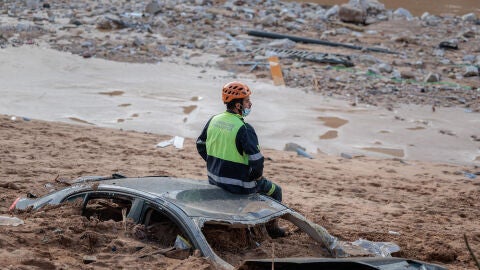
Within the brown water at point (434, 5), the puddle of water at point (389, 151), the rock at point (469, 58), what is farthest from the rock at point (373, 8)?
the puddle of water at point (389, 151)

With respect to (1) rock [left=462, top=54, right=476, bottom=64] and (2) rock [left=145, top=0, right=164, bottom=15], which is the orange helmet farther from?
(2) rock [left=145, top=0, right=164, bottom=15]

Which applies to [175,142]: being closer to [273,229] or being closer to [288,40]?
[273,229]

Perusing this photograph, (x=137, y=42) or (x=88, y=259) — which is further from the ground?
(x=88, y=259)

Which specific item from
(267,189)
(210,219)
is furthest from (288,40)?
(210,219)

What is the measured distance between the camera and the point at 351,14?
25594 millimetres

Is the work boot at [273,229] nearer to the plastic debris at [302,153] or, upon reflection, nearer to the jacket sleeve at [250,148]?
the jacket sleeve at [250,148]

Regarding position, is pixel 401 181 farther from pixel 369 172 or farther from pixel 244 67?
pixel 244 67

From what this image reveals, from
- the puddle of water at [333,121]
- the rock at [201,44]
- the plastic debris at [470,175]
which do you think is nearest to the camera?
the plastic debris at [470,175]

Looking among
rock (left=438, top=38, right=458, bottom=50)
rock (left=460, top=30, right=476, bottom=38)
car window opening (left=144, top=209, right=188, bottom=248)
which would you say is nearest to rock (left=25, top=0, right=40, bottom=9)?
rock (left=438, top=38, right=458, bottom=50)

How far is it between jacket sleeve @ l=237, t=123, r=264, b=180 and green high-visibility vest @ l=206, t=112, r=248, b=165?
0.16 feet

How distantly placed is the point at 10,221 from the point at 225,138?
1938 mm

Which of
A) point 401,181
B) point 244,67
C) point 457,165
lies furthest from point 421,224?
point 244,67

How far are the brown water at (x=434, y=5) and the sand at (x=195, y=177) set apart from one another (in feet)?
64.5

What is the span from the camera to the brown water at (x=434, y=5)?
31.1m
